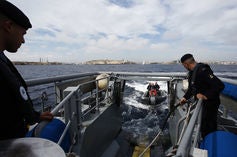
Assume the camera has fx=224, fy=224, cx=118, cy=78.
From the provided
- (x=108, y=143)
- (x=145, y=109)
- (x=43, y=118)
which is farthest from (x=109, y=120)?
(x=145, y=109)

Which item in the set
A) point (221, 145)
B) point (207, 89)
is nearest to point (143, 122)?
point (207, 89)

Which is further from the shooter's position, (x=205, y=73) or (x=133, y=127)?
(x=133, y=127)

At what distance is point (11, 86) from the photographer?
132 cm

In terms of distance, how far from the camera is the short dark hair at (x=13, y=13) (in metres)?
1.36

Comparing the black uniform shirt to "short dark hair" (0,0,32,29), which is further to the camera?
the black uniform shirt

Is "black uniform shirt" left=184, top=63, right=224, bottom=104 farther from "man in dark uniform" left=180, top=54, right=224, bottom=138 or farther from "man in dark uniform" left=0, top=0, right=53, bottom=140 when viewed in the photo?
"man in dark uniform" left=0, top=0, right=53, bottom=140

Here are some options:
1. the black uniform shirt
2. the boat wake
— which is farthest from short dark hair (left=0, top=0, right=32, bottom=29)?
the boat wake

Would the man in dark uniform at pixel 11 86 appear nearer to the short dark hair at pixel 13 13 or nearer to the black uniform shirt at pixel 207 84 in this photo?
the short dark hair at pixel 13 13

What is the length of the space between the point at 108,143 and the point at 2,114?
5.16 m

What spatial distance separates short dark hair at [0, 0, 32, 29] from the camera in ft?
4.45

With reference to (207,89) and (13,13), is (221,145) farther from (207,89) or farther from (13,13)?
(13,13)

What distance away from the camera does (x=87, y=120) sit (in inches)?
194

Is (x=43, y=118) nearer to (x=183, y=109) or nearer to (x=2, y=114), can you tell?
(x=2, y=114)

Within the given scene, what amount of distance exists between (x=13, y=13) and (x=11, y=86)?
0.46 metres
